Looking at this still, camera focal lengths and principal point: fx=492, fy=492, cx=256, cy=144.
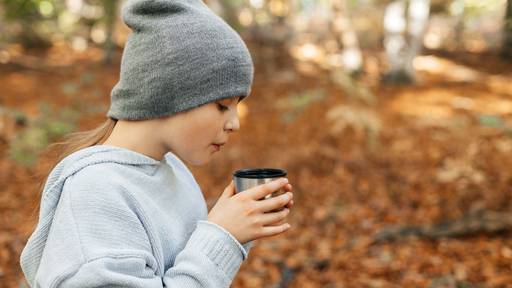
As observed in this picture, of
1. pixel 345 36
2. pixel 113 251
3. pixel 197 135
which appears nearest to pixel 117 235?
pixel 113 251

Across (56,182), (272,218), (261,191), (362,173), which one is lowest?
(362,173)

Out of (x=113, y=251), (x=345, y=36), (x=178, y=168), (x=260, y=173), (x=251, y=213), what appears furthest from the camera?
(x=345, y=36)

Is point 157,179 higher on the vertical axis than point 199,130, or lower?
lower

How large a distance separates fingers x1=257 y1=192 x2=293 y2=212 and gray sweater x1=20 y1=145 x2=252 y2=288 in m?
0.16

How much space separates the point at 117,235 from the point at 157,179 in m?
0.34

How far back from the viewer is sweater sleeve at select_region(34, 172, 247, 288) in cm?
148

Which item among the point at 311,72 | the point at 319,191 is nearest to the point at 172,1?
the point at 319,191

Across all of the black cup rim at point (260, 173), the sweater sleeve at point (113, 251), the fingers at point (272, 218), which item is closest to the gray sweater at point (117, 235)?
the sweater sleeve at point (113, 251)

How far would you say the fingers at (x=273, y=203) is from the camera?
5.79 feet

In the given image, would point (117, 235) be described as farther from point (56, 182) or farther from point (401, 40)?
point (401, 40)

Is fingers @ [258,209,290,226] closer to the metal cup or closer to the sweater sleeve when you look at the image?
the metal cup

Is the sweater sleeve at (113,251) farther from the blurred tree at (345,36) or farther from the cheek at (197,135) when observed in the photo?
the blurred tree at (345,36)

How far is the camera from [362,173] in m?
6.82

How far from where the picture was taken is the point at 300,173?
6.97 meters
